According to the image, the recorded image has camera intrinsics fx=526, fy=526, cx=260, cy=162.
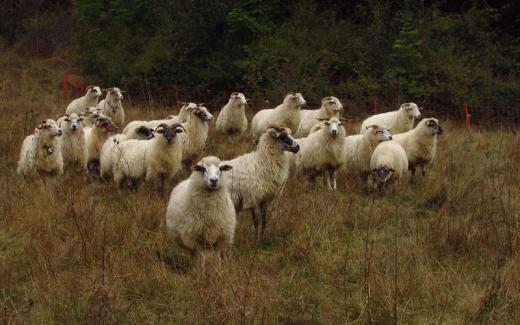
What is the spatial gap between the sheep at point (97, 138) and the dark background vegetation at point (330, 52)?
34.6 feet

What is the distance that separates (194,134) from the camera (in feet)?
35.3

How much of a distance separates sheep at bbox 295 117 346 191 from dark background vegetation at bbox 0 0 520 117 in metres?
→ 10.4

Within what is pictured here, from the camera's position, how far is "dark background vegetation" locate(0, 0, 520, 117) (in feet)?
68.0

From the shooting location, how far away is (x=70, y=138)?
9.95 meters

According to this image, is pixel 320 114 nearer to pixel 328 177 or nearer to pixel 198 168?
pixel 328 177

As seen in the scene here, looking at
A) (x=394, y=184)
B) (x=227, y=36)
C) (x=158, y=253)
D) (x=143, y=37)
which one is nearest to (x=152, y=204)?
(x=158, y=253)

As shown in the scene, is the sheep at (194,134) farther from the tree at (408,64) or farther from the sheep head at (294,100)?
the tree at (408,64)

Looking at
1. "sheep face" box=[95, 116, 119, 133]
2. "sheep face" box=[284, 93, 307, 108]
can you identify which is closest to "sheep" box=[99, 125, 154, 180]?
"sheep face" box=[95, 116, 119, 133]

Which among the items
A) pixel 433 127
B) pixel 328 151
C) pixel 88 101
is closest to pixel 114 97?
pixel 88 101

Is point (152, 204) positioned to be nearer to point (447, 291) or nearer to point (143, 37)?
point (447, 291)

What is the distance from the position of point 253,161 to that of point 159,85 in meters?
18.3

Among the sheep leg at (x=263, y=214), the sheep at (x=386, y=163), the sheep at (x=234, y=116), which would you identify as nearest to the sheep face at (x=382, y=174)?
the sheep at (x=386, y=163)

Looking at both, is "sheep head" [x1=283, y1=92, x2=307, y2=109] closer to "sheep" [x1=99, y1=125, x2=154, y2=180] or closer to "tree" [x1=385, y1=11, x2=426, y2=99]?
"sheep" [x1=99, y1=125, x2=154, y2=180]

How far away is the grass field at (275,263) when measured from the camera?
4.33m
